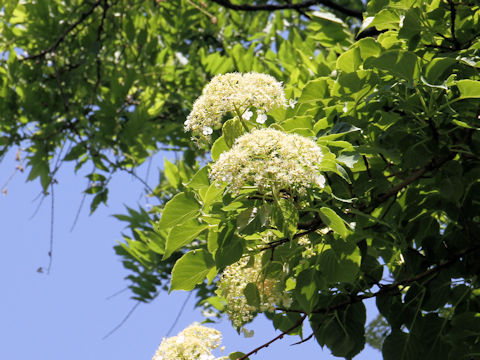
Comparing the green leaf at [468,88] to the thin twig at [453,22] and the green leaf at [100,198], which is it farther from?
the green leaf at [100,198]

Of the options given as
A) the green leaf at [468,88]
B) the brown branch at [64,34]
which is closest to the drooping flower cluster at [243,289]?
the green leaf at [468,88]

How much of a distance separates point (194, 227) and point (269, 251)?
135mm

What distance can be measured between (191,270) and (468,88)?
56 centimetres

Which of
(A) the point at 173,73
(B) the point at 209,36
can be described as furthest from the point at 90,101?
(B) the point at 209,36

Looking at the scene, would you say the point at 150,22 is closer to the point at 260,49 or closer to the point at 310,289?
the point at 260,49

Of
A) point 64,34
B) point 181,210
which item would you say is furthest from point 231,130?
point 64,34

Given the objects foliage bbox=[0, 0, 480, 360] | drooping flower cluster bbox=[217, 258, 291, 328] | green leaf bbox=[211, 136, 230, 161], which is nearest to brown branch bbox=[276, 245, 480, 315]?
foliage bbox=[0, 0, 480, 360]

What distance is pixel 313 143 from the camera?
0.90m

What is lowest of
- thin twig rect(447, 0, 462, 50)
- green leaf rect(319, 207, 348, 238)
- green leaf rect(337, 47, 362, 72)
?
green leaf rect(319, 207, 348, 238)

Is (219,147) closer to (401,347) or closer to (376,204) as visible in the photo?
(376,204)

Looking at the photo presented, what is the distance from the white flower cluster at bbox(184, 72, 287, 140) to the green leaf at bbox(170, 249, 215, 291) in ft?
0.69

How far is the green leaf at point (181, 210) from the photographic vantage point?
3.25ft

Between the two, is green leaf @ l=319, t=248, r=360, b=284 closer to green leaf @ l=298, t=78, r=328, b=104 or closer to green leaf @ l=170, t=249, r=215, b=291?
green leaf @ l=170, t=249, r=215, b=291

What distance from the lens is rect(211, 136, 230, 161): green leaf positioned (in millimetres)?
1022
